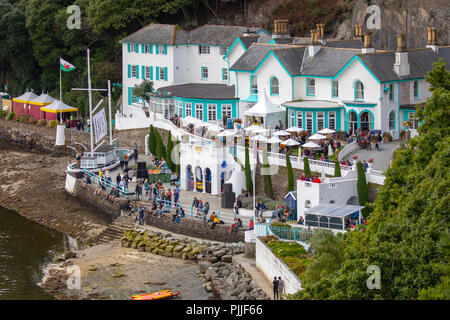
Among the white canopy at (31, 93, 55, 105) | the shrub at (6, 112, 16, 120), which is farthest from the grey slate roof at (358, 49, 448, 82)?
the shrub at (6, 112, 16, 120)

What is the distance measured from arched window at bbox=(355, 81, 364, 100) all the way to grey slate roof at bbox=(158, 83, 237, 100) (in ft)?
37.7

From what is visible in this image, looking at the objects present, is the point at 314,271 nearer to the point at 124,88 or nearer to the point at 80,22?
the point at 124,88

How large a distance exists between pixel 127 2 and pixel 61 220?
34.4m

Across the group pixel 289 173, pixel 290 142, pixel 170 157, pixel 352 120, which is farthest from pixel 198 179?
pixel 352 120

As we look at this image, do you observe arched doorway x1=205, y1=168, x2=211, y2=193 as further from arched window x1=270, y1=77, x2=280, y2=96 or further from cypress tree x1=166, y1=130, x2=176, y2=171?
arched window x1=270, y1=77, x2=280, y2=96

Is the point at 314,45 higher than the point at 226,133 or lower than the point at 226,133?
higher

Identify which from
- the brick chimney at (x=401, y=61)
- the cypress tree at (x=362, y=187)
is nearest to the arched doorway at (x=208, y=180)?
the cypress tree at (x=362, y=187)

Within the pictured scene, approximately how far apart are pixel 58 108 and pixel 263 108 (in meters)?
31.3

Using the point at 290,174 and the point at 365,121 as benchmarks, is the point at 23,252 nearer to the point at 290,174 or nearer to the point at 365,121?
the point at 290,174

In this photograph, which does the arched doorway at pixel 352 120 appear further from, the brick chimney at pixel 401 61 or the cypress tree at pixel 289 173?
the cypress tree at pixel 289 173

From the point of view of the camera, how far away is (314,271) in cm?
3803

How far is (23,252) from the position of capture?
56.9 meters

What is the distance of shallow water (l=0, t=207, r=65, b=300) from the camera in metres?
48.9

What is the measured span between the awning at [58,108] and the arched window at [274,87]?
28535 mm
